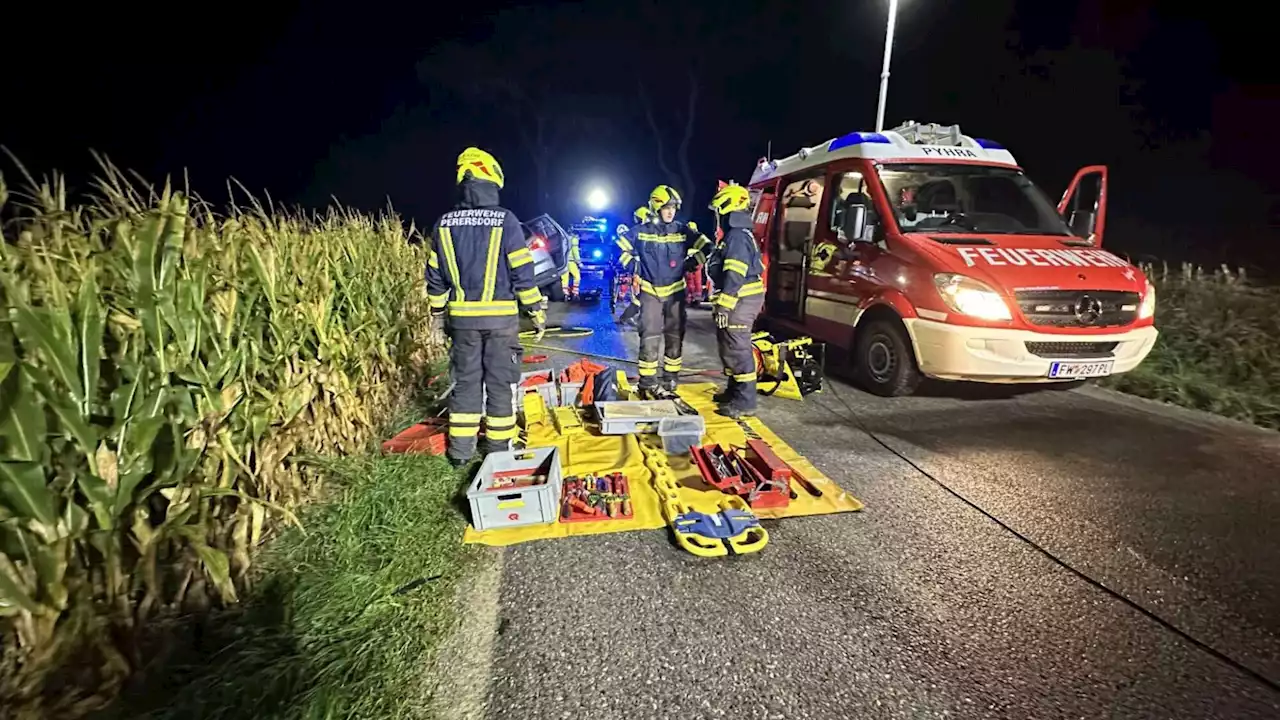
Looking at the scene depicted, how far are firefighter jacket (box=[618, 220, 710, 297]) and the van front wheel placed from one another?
6.44 feet

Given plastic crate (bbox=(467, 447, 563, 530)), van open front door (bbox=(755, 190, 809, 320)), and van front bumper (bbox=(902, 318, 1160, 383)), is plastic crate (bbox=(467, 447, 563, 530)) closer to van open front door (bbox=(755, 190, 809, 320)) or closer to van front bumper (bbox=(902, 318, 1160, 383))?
van front bumper (bbox=(902, 318, 1160, 383))

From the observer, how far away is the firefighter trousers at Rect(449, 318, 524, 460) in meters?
3.99

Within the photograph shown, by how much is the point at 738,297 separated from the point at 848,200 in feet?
6.13

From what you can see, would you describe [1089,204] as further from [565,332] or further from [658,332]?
[565,332]

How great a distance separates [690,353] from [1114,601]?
18.8 feet

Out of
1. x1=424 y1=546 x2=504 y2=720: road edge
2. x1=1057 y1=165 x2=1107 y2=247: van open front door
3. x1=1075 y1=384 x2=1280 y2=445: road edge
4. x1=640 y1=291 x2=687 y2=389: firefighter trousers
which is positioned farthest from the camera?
x1=1057 y1=165 x2=1107 y2=247: van open front door

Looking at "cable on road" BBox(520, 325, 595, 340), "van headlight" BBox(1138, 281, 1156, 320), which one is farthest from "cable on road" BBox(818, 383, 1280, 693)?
"cable on road" BBox(520, 325, 595, 340)

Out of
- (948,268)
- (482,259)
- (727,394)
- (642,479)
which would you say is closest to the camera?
(642,479)

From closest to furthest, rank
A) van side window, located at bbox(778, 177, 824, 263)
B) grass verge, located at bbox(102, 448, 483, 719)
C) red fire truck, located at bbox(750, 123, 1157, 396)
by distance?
grass verge, located at bbox(102, 448, 483, 719) → red fire truck, located at bbox(750, 123, 1157, 396) → van side window, located at bbox(778, 177, 824, 263)

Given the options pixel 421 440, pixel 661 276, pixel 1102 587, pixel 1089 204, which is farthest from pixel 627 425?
pixel 1089 204

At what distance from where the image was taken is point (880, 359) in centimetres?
581

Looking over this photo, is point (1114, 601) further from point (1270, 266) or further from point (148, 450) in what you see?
point (1270, 266)

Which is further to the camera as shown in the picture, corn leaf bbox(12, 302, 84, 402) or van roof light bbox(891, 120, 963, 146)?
van roof light bbox(891, 120, 963, 146)

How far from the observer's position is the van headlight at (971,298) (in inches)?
188
